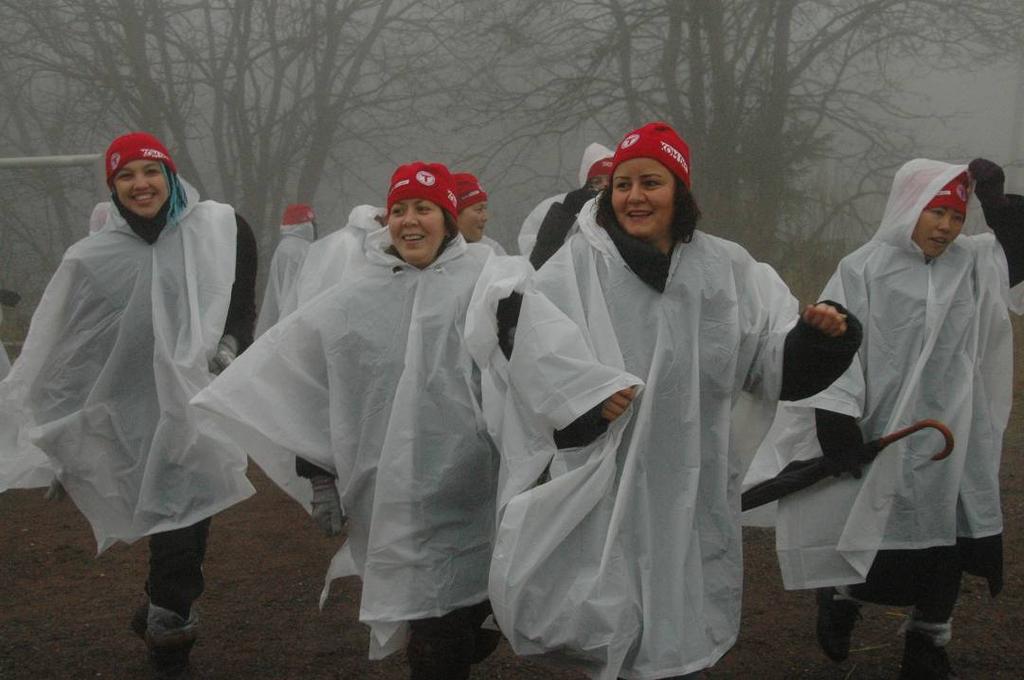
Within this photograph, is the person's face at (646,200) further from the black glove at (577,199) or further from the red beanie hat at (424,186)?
the black glove at (577,199)

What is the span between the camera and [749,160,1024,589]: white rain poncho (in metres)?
3.97

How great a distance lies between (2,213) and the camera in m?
12.0

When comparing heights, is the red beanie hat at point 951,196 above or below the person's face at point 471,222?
above

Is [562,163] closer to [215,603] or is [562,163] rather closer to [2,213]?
[2,213]

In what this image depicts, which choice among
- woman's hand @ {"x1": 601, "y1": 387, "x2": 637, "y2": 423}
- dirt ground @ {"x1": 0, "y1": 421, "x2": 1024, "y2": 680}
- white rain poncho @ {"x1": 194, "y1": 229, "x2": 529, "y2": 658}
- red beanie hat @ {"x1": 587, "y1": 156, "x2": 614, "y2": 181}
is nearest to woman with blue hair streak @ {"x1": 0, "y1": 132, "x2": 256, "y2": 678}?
dirt ground @ {"x1": 0, "y1": 421, "x2": 1024, "y2": 680}

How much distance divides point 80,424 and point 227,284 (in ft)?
2.19

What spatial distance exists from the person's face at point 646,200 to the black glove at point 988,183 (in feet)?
5.46

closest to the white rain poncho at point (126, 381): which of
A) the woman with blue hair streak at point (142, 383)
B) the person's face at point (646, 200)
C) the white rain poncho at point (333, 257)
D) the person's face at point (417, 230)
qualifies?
the woman with blue hair streak at point (142, 383)

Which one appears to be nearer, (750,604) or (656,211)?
(656,211)

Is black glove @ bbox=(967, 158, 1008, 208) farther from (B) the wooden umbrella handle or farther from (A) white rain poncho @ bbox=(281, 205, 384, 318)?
(A) white rain poncho @ bbox=(281, 205, 384, 318)

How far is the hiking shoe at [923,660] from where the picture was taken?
3928 millimetres

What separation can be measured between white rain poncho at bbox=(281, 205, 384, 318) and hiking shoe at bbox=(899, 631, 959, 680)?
2704mm

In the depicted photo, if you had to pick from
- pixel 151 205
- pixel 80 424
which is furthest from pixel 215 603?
pixel 151 205

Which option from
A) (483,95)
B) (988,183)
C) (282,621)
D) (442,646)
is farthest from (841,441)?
(483,95)
